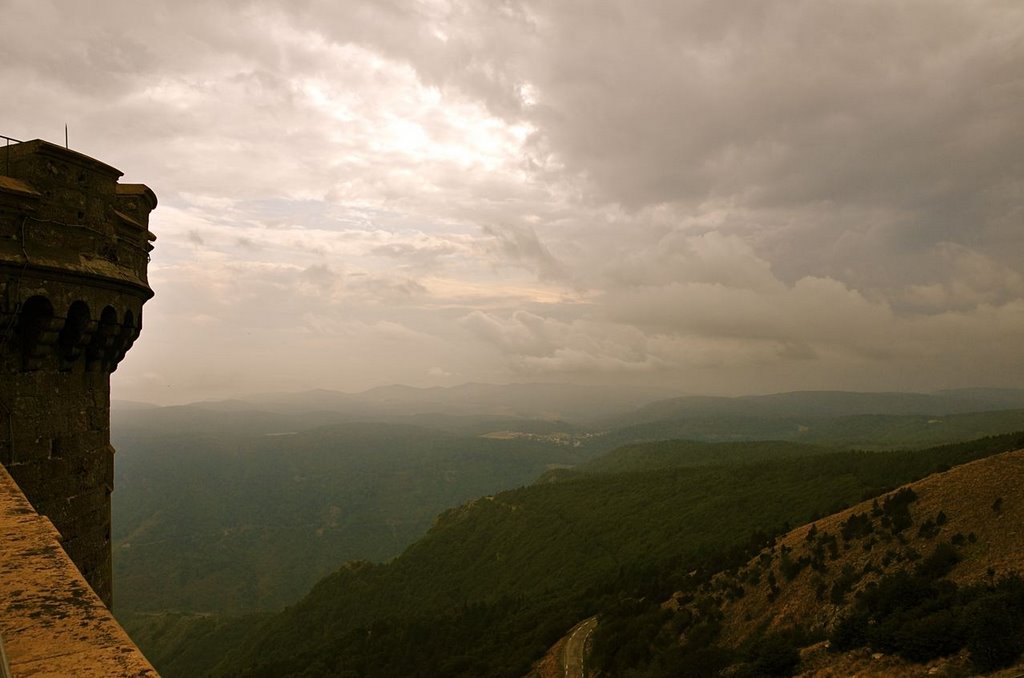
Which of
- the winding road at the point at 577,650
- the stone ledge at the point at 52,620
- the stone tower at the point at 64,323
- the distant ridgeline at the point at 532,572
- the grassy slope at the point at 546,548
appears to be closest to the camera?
the stone ledge at the point at 52,620

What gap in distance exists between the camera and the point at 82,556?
10.7 m

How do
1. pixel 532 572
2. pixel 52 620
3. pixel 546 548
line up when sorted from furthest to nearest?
1. pixel 546 548
2. pixel 532 572
3. pixel 52 620

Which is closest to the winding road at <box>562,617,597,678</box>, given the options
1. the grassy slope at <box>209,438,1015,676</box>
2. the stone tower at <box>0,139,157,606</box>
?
the grassy slope at <box>209,438,1015,676</box>

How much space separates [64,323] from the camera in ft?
31.6

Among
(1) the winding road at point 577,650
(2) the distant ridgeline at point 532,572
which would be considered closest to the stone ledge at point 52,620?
(2) the distant ridgeline at point 532,572

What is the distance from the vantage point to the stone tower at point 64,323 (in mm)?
9203

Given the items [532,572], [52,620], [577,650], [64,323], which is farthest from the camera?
[532,572]

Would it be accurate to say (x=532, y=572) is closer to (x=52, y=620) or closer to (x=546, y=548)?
(x=546, y=548)

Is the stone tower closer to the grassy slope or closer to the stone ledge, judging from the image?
the stone ledge

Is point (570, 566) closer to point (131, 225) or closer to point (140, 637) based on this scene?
point (131, 225)

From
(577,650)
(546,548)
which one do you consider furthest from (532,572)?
(577,650)

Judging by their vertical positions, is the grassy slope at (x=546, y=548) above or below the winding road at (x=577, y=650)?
below

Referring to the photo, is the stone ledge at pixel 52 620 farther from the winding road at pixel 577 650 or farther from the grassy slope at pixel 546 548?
the grassy slope at pixel 546 548

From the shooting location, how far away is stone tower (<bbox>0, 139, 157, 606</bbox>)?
9.20 m
